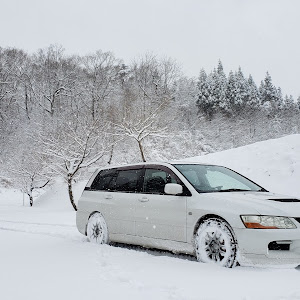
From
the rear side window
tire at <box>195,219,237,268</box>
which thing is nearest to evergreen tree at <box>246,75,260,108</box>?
the rear side window

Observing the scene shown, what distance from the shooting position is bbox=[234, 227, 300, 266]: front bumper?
543 cm

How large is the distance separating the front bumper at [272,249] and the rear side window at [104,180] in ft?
12.2

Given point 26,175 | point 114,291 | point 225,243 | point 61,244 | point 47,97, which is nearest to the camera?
point 114,291

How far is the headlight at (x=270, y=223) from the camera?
18.0 feet

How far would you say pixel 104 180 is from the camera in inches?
342

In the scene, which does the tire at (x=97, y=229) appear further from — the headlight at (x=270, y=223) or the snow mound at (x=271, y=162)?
the snow mound at (x=271, y=162)

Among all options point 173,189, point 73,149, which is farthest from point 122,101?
point 173,189

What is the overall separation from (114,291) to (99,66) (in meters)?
52.8

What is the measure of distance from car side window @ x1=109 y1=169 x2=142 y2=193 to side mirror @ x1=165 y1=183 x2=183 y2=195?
1.12 meters

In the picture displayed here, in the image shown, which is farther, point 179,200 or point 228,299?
point 179,200

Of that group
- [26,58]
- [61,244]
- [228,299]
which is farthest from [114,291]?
[26,58]

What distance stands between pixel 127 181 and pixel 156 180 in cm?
81

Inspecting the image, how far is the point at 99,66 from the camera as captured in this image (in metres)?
55.4

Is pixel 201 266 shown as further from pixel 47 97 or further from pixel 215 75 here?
pixel 215 75
